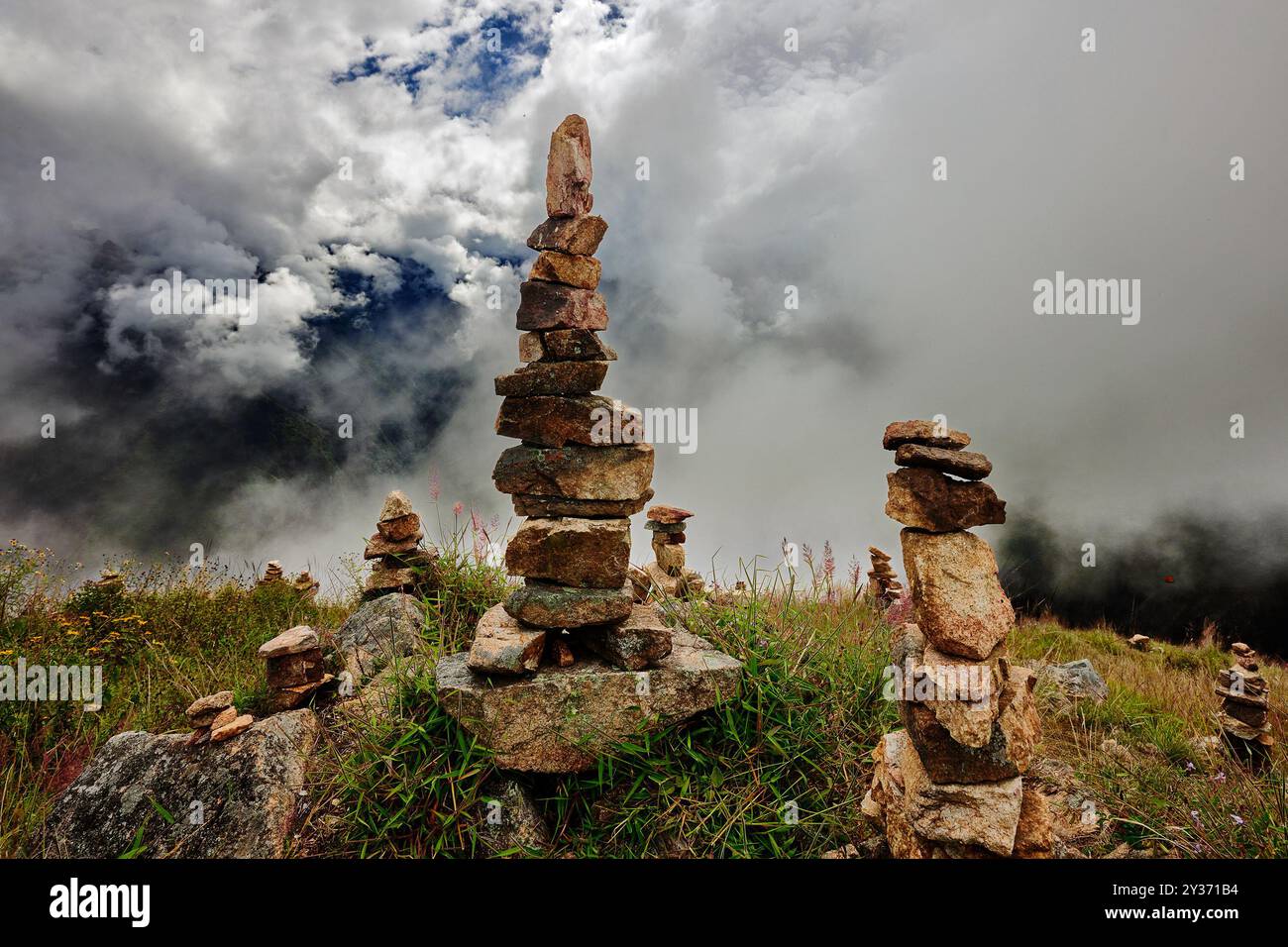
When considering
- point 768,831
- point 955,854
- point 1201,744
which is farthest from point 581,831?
point 1201,744

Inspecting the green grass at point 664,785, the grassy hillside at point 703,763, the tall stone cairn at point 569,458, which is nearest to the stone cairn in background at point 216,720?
the grassy hillside at point 703,763

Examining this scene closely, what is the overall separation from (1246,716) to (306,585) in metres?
13.8

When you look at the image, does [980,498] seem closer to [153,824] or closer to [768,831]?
[768,831]

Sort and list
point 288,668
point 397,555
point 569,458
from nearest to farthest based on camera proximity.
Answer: point 569,458 < point 288,668 < point 397,555

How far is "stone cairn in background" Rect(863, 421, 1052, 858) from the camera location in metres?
4.11

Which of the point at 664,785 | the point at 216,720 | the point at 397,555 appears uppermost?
the point at 397,555

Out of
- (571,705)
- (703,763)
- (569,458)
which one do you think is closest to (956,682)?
(703,763)

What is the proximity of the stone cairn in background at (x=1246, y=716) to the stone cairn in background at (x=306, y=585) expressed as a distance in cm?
1327

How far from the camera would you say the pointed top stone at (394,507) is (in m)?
8.12

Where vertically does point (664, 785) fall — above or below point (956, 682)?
below

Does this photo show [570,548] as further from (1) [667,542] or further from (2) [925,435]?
(1) [667,542]

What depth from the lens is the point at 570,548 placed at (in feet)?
18.2

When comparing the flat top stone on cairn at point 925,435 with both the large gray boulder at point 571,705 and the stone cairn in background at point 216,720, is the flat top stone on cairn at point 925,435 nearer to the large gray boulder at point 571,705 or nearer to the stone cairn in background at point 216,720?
the large gray boulder at point 571,705

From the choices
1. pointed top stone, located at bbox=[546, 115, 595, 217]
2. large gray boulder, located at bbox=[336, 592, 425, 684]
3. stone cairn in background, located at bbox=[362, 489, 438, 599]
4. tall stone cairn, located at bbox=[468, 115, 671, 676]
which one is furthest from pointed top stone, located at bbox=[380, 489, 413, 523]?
pointed top stone, located at bbox=[546, 115, 595, 217]
